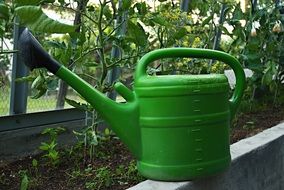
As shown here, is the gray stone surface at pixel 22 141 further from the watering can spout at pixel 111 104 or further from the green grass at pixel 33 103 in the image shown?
the watering can spout at pixel 111 104

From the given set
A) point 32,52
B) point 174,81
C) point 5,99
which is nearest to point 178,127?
point 174,81

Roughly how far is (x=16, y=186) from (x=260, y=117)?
1635 mm

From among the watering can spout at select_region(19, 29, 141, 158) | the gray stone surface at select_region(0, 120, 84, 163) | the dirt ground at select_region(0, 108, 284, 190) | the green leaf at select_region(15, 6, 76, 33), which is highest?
the green leaf at select_region(15, 6, 76, 33)

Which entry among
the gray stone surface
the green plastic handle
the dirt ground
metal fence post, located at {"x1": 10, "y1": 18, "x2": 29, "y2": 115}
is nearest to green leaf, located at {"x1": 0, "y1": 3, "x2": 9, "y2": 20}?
the green plastic handle

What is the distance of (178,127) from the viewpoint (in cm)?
104

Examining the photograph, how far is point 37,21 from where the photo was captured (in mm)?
926

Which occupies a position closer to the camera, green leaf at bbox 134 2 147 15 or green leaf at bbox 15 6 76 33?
green leaf at bbox 15 6 76 33

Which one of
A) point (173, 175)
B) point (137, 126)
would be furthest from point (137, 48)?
point (173, 175)

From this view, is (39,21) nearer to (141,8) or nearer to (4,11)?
(4,11)

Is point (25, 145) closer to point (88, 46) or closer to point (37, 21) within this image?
point (88, 46)

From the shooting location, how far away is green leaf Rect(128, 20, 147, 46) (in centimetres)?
138

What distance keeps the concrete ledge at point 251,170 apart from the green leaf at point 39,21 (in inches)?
17.6

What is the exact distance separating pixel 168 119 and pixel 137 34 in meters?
0.46

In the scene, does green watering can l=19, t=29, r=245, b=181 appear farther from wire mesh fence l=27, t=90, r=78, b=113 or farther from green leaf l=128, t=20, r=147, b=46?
wire mesh fence l=27, t=90, r=78, b=113
